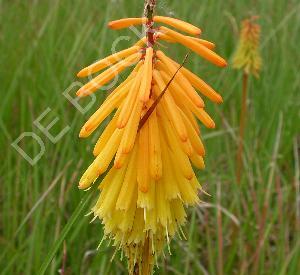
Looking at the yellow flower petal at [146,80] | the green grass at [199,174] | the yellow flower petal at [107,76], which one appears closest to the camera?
the yellow flower petal at [146,80]

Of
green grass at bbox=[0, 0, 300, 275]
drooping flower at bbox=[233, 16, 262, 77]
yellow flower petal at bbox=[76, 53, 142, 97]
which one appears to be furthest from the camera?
drooping flower at bbox=[233, 16, 262, 77]

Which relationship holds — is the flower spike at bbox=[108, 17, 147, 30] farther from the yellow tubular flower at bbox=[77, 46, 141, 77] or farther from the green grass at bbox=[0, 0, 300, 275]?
the green grass at bbox=[0, 0, 300, 275]

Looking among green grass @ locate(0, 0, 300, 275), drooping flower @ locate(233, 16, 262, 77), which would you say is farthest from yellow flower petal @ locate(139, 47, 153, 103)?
drooping flower @ locate(233, 16, 262, 77)

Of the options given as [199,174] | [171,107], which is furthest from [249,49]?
[171,107]

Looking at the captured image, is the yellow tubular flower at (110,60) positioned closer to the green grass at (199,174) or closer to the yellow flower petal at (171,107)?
the yellow flower petal at (171,107)

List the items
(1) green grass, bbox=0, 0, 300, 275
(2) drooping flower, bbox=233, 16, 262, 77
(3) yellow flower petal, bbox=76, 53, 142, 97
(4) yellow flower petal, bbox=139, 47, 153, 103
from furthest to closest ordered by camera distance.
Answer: (2) drooping flower, bbox=233, 16, 262, 77, (1) green grass, bbox=0, 0, 300, 275, (3) yellow flower petal, bbox=76, 53, 142, 97, (4) yellow flower petal, bbox=139, 47, 153, 103

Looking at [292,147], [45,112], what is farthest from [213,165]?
[45,112]

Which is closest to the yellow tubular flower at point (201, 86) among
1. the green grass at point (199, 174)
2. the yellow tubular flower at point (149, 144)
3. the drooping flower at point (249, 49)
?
the yellow tubular flower at point (149, 144)
